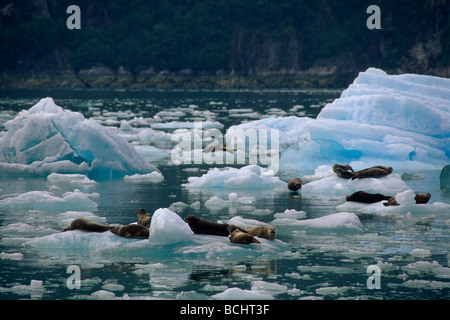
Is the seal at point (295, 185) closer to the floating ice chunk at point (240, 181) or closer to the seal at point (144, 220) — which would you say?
the floating ice chunk at point (240, 181)

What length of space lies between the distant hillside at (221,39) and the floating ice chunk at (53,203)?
8974 cm

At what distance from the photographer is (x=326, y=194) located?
12.3m

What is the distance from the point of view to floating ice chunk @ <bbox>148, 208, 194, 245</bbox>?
7.83 meters

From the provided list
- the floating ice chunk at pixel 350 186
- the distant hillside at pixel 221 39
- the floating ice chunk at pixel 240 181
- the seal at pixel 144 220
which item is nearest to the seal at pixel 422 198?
the floating ice chunk at pixel 350 186

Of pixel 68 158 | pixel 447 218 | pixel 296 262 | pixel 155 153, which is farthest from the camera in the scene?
pixel 155 153

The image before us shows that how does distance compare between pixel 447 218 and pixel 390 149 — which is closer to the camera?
pixel 447 218

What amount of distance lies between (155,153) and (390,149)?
6.28m

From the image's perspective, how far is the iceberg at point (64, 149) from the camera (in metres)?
14.2

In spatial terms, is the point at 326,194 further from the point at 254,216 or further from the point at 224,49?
the point at 224,49

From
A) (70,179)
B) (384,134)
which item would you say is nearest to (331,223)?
(70,179)

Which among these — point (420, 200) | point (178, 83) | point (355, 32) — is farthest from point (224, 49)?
point (420, 200)

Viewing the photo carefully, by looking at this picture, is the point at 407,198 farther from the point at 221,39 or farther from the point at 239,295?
the point at 221,39

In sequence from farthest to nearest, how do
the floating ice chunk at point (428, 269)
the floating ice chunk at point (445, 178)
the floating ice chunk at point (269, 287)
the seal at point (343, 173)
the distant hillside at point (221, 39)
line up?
the distant hillside at point (221, 39), the floating ice chunk at point (445, 178), the seal at point (343, 173), the floating ice chunk at point (428, 269), the floating ice chunk at point (269, 287)
